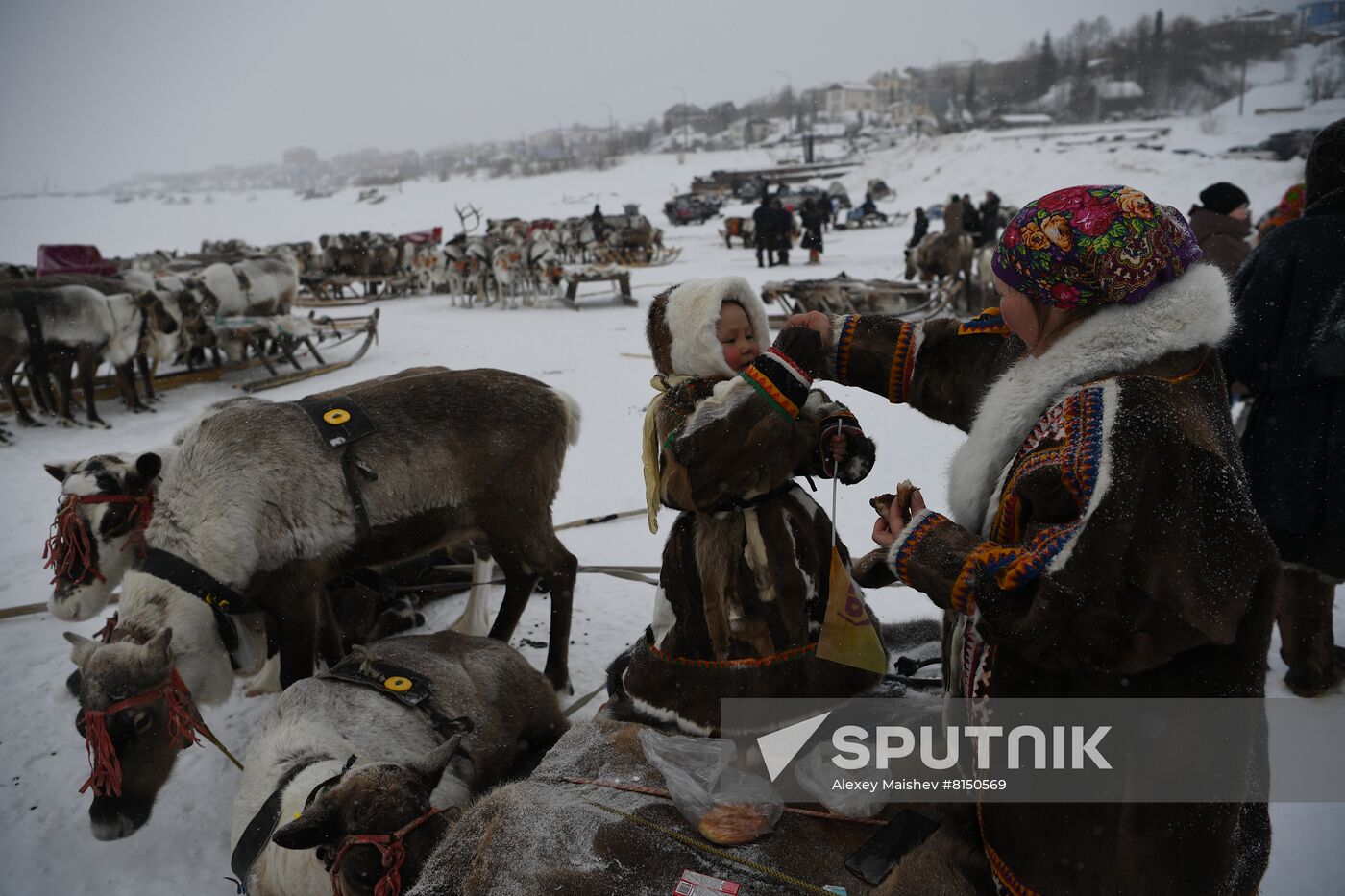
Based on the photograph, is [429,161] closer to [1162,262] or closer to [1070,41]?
[1070,41]

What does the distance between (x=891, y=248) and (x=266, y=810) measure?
2138 centimetres

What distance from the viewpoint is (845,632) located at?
215cm

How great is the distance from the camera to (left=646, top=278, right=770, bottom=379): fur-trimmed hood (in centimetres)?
217

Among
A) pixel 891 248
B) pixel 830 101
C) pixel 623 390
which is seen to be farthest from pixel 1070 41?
pixel 623 390

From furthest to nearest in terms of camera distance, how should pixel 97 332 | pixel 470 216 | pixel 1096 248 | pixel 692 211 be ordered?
pixel 470 216 → pixel 692 211 → pixel 97 332 → pixel 1096 248

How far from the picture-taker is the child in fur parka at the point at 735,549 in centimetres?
215

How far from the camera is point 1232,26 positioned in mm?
Result: 26406

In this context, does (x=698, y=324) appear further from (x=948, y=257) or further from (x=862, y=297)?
(x=948, y=257)

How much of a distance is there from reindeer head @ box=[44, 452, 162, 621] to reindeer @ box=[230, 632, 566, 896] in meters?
0.96

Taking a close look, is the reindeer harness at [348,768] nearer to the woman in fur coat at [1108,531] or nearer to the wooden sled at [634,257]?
the woman in fur coat at [1108,531]

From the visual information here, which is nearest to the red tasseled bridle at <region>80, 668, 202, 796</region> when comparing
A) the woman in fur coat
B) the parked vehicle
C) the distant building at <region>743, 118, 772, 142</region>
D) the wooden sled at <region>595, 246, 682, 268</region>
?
the woman in fur coat

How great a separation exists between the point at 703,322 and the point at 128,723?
2.31 m

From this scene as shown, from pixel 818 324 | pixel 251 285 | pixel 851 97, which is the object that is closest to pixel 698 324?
pixel 818 324

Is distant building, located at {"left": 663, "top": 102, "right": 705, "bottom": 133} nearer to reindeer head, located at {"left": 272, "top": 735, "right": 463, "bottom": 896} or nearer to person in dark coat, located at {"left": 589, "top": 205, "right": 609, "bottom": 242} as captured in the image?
person in dark coat, located at {"left": 589, "top": 205, "right": 609, "bottom": 242}
